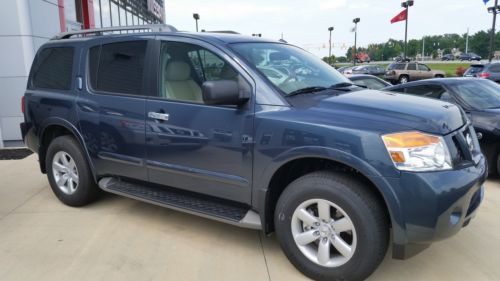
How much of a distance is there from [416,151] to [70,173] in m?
3.58

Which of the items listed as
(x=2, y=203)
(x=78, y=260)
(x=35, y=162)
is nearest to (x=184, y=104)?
(x=78, y=260)

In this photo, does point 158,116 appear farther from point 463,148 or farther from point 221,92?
point 463,148

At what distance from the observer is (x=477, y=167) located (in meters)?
2.91

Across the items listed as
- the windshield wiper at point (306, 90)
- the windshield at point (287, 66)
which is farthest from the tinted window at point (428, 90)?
the windshield wiper at point (306, 90)

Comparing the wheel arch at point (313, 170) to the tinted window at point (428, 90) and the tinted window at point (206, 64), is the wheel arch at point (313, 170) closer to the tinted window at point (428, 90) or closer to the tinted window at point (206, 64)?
the tinted window at point (206, 64)

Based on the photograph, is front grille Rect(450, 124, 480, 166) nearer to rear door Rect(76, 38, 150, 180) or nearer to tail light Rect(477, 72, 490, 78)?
rear door Rect(76, 38, 150, 180)

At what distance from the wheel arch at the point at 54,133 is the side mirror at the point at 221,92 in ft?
6.19

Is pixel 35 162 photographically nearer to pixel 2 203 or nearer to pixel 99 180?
pixel 2 203

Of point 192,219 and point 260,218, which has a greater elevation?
point 260,218

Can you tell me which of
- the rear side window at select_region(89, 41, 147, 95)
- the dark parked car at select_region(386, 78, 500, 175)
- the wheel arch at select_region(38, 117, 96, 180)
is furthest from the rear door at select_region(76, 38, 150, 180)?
the dark parked car at select_region(386, 78, 500, 175)

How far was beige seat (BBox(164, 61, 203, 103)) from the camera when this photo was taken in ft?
11.9

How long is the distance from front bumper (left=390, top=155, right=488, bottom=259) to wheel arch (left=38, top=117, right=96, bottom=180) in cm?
308

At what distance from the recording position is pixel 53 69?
4.60m

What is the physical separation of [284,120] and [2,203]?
3.70m
